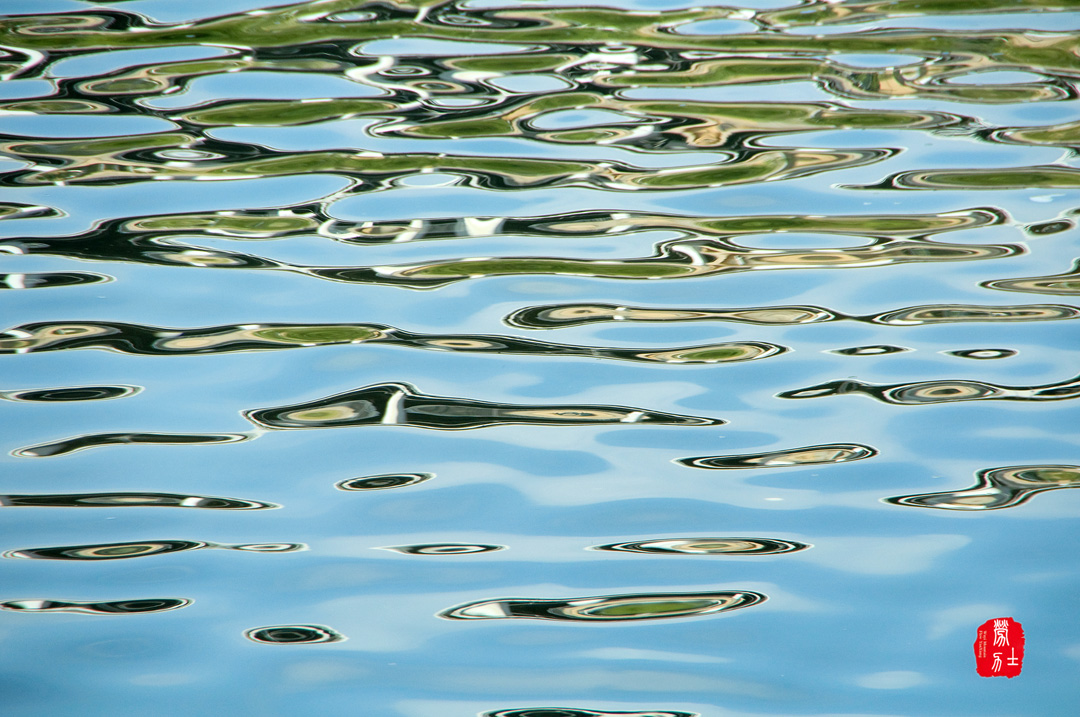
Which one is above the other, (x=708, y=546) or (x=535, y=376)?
(x=535, y=376)

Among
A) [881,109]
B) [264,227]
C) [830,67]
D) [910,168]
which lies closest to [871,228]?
[910,168]

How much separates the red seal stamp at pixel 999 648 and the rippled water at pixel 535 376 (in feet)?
0.05

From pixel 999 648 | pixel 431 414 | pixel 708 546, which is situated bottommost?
pixel 999 648

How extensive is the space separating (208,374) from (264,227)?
65 cm

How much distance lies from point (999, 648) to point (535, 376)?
2.86 feet

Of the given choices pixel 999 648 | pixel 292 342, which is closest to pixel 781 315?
pixel 999 648

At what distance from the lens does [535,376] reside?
5.82 feet

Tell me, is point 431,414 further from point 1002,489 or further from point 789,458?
point 1002,489

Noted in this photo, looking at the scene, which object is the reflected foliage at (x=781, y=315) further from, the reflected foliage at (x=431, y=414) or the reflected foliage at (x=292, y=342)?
the reflected foliage at (x=431, y=414)

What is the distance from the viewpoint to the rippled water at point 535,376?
4.01 ft

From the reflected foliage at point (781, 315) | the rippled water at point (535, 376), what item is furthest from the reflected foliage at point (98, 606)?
the reflected foliage at point (781, 315)

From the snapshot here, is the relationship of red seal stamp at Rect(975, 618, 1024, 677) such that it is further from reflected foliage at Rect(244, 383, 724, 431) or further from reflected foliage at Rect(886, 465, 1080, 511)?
reflected foliage at Rect(244, 383, 724, 431)

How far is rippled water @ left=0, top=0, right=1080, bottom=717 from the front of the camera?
1223 mm

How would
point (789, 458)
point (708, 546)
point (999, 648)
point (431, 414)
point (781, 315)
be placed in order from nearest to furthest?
point (999, 648) < point (708, 546) < point (789, 458) < point (431, 414) < point (781, 315)
